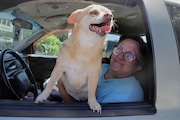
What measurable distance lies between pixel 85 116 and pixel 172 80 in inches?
20.5

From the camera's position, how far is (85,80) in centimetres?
209

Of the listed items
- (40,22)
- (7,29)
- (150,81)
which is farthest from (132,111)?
(40,22)

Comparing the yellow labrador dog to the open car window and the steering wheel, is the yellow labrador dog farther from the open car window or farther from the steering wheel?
the steering wheel

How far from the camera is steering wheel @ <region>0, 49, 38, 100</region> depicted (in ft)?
7.11

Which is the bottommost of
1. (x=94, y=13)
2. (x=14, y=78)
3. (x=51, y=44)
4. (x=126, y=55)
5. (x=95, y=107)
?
(x=95, y=107)

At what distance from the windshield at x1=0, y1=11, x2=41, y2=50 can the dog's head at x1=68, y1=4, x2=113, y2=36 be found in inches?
17.9

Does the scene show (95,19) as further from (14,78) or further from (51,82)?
(14,78)

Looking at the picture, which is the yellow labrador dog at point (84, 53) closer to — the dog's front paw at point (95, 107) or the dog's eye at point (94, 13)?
the dog's eye at point (94, 13)

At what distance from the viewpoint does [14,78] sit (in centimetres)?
250

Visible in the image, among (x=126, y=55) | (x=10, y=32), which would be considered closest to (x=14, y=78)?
(x=10, y=32)

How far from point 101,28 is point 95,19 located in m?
0.06

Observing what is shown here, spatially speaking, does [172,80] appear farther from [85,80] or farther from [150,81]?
[85,80]

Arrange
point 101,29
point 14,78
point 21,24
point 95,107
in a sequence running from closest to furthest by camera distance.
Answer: point 95,107, point 101,29, point 14,78, point 21,24

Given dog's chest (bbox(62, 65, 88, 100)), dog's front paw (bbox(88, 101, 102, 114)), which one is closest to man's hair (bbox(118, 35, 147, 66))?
dog's chest (bbox(62, 65, 88, 100))
